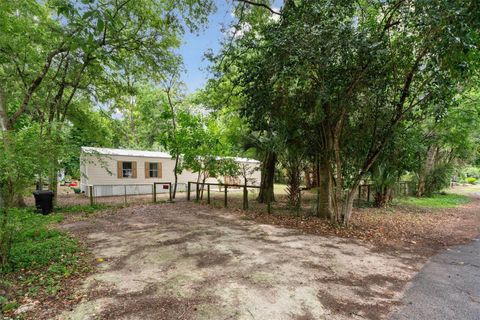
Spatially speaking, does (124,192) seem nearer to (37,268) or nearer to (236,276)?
(37,268)

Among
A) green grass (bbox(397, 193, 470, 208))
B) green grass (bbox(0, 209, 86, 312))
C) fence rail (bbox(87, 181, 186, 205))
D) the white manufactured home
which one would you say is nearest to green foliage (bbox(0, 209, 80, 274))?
green grass (bbox(0, 209, 86, 312))

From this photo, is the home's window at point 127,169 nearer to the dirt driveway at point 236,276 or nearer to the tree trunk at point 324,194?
the dirt driveway at point 236,276

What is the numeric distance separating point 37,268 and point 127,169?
409 inches

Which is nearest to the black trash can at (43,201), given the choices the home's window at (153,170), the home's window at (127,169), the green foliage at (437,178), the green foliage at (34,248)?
the green foliage at (34,248)

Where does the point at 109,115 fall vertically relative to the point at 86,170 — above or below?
above

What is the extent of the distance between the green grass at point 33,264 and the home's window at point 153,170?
9.71 meters

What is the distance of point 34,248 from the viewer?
161 inches

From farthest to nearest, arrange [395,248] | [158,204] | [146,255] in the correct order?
1. [158,204]
2. [395,248]
3. [146,255]

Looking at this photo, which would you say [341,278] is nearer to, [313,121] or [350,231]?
[350,231]

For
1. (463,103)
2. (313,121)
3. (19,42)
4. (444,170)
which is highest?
(19,42)

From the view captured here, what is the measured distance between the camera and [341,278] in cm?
330

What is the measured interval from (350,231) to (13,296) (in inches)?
230

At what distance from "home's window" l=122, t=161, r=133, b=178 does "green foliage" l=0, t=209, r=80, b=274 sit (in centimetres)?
855

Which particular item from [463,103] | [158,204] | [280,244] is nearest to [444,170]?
[463,103]
